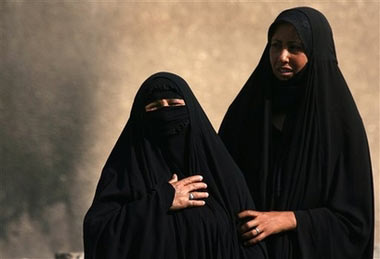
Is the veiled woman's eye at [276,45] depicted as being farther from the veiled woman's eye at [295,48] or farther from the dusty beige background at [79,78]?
the dusty beige background at [79,78]

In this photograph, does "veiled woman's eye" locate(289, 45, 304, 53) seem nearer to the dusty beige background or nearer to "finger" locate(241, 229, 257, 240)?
"finger" locate(241, 229, 257, 240)

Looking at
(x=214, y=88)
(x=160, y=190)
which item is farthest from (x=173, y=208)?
(x=214, y=88)

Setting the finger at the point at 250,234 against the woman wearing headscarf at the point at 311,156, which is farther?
the woman wearing headscarf at the point at 311,156

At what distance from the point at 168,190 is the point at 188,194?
0.23ft

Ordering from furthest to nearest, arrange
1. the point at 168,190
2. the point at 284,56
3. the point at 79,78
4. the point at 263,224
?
the point at 79,78 < the point at 284,56 < the point at 263,224 < the point at 168,190

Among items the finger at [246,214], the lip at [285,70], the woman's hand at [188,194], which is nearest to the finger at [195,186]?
the woman's hand at [188,194]

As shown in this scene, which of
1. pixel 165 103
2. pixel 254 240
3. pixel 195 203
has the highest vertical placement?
pixel 165 103

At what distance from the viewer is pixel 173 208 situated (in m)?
4.62

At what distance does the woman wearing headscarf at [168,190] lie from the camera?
4594mm

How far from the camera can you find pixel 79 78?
7172mm

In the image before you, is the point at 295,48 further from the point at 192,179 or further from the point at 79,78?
the point at 79,78

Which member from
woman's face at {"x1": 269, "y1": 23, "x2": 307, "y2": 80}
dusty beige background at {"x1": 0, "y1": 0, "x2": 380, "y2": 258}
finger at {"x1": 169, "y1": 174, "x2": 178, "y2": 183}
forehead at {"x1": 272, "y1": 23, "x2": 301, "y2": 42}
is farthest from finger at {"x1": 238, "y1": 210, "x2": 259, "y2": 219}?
dusty beige background at {"x1": 0, "y1": 0, "x2": 380, "y2": 258}

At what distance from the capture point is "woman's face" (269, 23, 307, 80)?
193 inches

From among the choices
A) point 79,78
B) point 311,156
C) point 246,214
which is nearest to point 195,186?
point 246,214
